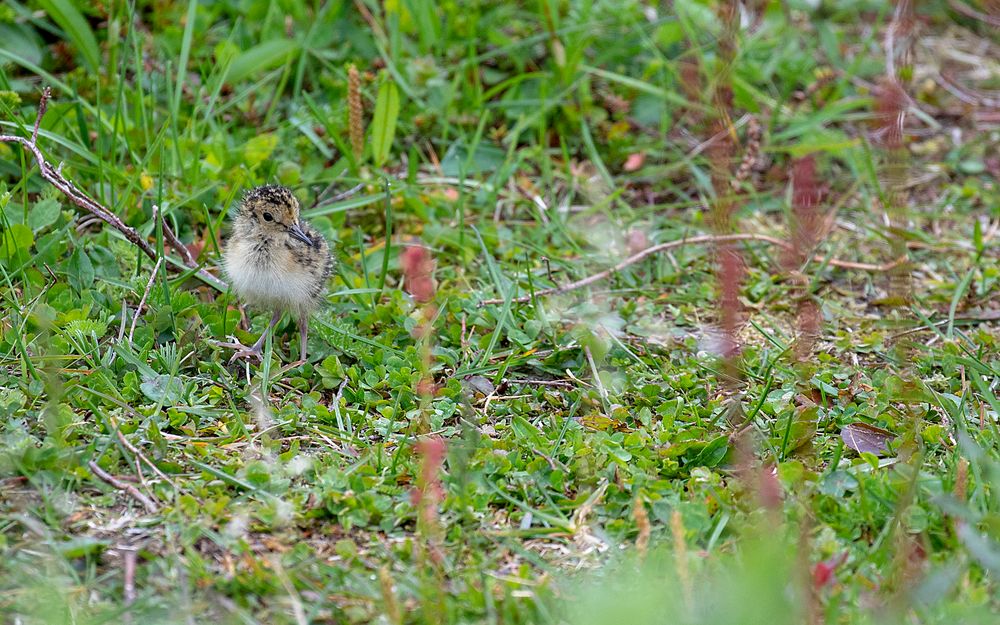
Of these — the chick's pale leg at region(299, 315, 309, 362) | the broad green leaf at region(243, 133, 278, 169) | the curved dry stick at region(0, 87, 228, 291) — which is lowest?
the chick's pale leg at region(299, 315, 309, 362)

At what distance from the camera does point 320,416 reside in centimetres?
354

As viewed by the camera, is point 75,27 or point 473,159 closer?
point 75,27

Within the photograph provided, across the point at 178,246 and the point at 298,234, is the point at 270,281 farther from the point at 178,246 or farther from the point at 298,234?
the point at 178,246

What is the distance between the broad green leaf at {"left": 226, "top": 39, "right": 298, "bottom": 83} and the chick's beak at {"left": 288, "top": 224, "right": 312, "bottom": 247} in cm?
149

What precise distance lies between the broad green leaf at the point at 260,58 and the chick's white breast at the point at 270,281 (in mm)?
1579

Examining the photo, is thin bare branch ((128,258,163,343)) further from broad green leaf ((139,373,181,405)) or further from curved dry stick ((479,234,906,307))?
curved dry stick ((479,234,906,307))

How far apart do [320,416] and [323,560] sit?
2.42 ft

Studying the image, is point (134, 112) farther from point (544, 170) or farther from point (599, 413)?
point (599, 413)

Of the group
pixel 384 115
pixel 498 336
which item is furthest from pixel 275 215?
pixel 384 115

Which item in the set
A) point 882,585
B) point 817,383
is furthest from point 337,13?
point 882,585

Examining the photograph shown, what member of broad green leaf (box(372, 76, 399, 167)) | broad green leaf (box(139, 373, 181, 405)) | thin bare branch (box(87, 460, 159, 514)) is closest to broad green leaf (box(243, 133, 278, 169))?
broad green leaf (box(372, 76, 399, 167))

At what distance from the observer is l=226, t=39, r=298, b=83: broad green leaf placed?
17.1ft

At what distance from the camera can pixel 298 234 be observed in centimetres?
403

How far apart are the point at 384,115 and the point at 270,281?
146 cm
